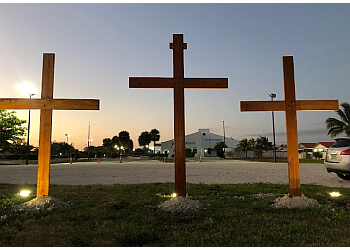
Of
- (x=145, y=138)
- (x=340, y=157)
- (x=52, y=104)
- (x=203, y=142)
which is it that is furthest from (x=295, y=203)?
(x=145, y=138)

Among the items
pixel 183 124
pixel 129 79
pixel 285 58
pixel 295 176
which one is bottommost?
pixel 295 176

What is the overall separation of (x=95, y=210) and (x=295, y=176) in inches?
155

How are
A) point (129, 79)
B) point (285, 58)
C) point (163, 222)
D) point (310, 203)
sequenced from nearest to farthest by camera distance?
point (163, 222), point (310, 203), point (129, 79), point (285, 58)

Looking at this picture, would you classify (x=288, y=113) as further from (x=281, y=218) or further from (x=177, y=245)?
(x=177, y=245)

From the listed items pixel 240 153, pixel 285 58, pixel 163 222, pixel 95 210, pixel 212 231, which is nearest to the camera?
pixel 212 231

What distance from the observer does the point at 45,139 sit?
18.1ft

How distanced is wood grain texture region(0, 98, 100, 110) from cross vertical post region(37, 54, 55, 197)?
0.38 feet

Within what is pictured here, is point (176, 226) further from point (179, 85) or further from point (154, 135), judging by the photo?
point (154, 135)

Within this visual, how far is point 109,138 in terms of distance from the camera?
10706 cm

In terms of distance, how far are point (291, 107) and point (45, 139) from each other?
514 centimetres

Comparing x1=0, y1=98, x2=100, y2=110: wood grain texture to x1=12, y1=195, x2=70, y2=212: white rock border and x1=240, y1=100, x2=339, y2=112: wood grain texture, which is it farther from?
x1=240, y1=100, x2=339, y2=112: wood grain texture

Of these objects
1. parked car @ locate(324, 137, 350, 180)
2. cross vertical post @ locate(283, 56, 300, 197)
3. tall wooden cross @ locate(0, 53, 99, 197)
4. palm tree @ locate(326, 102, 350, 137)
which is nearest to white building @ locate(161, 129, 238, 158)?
palm tree @ locate(326, 102, 350, 137)

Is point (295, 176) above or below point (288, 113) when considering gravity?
below

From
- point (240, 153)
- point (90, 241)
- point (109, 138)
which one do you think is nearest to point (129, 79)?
point (90, 241)
